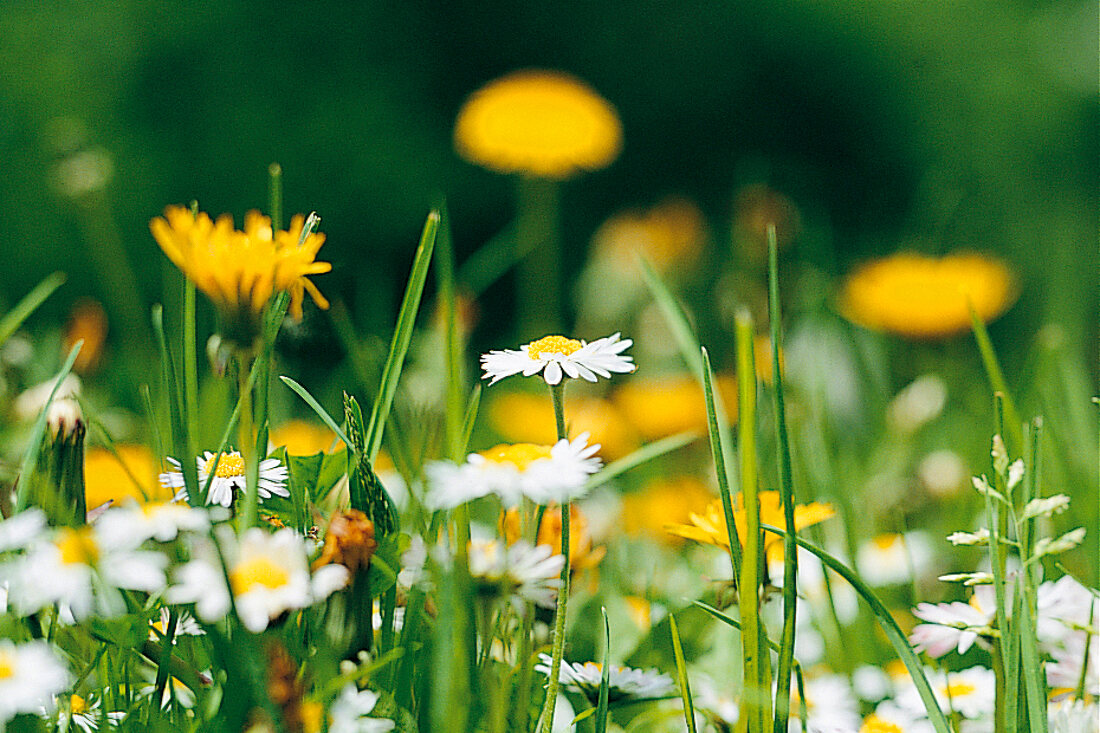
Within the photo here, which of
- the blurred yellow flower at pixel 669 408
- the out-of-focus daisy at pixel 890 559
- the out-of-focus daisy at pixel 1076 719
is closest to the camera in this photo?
the out-of-focus daisy at pixel 1076 719

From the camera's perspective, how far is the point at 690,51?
9.25ft

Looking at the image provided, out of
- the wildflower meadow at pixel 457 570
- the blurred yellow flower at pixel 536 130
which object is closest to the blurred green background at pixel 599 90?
the blurred yellow flower at pixel 536 130

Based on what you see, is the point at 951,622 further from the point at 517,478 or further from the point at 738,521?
the point at 517,478

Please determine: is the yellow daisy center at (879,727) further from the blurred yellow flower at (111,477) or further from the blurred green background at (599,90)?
the blurred green background at (599,90)

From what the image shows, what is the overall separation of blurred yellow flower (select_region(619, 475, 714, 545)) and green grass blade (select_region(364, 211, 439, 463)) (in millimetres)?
431

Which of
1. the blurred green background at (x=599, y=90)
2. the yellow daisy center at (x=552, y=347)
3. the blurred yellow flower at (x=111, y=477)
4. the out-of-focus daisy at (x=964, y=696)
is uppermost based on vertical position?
the blurred green background at (x=599, y=90)

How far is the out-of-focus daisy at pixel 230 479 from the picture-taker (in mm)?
385

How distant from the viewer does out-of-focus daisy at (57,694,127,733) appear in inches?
14.0

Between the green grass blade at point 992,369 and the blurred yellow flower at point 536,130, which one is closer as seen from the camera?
the green grass blade at point 992,369

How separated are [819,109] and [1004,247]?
0.68m

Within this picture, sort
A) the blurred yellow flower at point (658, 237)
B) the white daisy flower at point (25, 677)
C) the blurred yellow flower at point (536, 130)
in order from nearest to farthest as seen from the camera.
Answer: the white daisy flower at point (25, 677) < the blurred yellow flower at point (536, 130) < the blurred yellow flower at point (658, 237)

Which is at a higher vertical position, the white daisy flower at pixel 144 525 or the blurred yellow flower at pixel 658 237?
the blurred yellow flower at pixel 658 237

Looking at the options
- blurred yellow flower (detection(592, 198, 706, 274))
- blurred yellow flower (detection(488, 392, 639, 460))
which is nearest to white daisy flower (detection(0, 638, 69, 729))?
blurred yellow flower (detection(488, 392, 639, 460))

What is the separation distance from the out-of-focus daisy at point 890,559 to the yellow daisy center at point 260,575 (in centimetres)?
48
